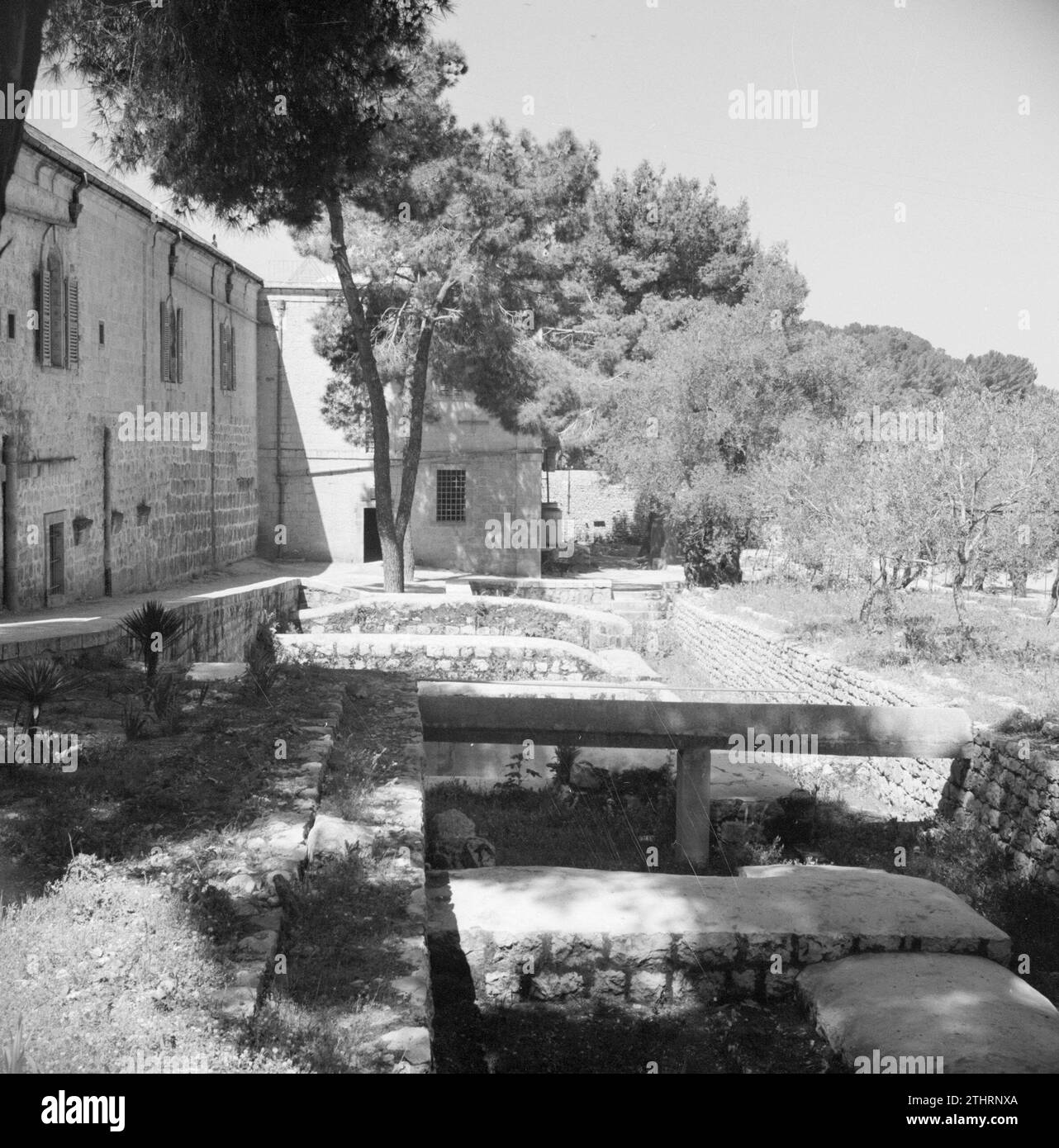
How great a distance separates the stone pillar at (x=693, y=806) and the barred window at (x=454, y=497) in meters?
20.7

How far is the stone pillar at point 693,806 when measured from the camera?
1038 cm

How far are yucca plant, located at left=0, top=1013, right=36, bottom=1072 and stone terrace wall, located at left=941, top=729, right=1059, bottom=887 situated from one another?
7746 millimetres

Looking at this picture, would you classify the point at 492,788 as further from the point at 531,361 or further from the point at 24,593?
the point at 531,361

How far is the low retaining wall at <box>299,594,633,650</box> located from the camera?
2093 cm

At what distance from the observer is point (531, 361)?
80.5 ft

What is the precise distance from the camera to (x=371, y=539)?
31672 millimetres

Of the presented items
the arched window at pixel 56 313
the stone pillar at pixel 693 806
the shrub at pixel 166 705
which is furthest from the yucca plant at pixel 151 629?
the arched window at pixel 56 313

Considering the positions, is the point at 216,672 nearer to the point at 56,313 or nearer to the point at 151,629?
the point at 151,629

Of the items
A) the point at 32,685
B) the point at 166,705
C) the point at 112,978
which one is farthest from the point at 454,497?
the point at 112,978

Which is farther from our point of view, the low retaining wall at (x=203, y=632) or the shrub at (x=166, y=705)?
the low retaining wall at (x=203, y=632)

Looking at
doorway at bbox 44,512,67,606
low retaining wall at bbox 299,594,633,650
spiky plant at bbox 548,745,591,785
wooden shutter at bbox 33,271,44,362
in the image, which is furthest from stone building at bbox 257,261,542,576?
spiky plant at bbox 548,745,591,785

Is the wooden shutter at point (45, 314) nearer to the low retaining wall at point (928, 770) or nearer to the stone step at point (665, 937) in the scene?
the low retaining wall at point (928, 770)

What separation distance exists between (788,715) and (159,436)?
580 inches
